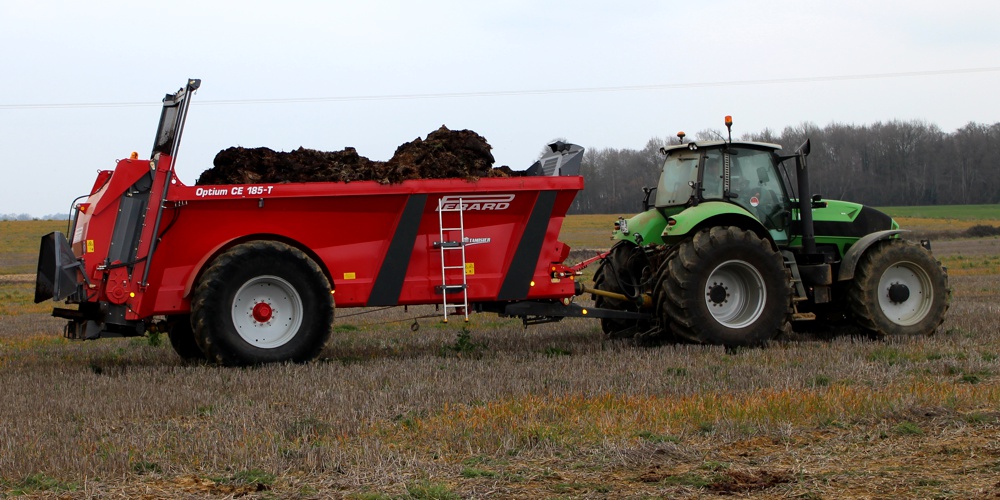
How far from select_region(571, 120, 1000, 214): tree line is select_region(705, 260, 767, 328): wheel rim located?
39.7 m

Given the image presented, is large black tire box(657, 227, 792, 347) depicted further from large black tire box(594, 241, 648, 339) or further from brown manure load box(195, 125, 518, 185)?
brown manure load box(195, 125, 518, 185)

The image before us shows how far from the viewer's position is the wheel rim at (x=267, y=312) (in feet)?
30.5

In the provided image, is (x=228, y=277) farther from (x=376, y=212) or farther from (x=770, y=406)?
(x=770, y=406)

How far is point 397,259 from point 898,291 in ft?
17.4

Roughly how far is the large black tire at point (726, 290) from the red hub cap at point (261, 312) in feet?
12.6

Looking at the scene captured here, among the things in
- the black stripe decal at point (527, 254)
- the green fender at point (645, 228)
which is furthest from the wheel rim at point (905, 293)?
the black stripe decal at point (527, 254)

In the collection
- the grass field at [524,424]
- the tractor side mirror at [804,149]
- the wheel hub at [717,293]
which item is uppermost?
the tractor side mirror at [804,149]

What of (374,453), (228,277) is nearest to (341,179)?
(228,277)

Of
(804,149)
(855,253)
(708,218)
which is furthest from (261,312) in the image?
(855,253)

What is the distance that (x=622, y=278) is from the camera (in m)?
11.4

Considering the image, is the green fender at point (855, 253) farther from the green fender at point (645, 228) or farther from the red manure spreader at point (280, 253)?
the red manure spreader at point (280, 253)

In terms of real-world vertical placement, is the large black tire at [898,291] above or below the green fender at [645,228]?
below

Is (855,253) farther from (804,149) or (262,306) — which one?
(262,306)

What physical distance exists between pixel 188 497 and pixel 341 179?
16.4 ft
